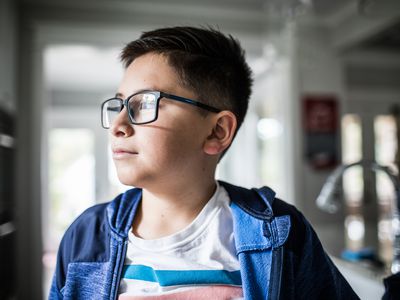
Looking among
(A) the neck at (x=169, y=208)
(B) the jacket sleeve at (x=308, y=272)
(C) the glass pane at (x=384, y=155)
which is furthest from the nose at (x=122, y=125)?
(C) the glass pane at (x=384, y=155)

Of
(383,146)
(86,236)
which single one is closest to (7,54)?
(86,236)

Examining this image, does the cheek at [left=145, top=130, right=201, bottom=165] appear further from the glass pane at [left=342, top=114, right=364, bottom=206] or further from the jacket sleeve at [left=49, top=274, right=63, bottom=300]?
the glass pane at [left=342, top=114, right=364, bottom=206]

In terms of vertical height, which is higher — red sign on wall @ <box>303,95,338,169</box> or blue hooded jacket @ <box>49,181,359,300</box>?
red sign on wall @ <box>303,95,338,169</box>

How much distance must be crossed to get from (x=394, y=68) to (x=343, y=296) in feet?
10.7

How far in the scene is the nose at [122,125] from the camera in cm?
63

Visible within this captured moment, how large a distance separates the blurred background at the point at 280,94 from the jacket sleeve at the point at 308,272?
5.99 feet

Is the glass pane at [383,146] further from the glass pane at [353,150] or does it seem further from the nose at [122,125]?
the nose at [122,125]

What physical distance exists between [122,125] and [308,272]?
1.33 ft

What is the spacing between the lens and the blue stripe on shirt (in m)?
0.62

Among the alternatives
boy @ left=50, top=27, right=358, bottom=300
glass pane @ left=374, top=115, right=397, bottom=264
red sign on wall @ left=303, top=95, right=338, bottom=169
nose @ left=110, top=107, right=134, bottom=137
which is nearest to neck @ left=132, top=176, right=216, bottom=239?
boy @ left=50, top=27, right=358, bottom=300

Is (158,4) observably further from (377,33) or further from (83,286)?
(83,286)

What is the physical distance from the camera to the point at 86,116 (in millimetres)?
5797

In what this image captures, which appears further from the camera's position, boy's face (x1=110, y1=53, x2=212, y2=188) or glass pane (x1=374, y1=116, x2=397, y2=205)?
glass pane (x1=374, y1=116, x2=397, y2=205)

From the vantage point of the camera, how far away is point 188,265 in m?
0.64
